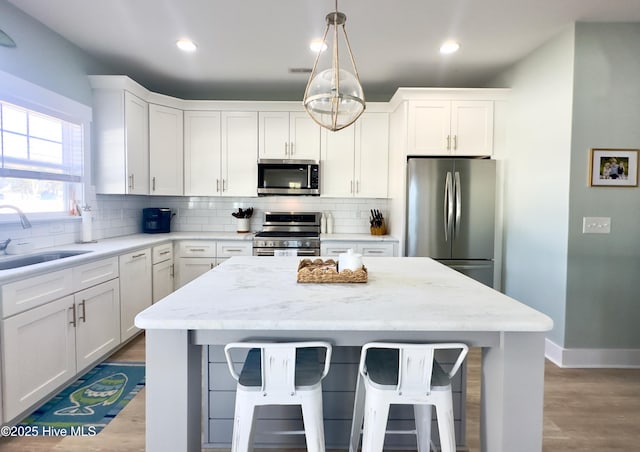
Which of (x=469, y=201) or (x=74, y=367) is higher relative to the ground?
(x=469, y=201)

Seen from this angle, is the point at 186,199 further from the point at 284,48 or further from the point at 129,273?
the point at 284,48

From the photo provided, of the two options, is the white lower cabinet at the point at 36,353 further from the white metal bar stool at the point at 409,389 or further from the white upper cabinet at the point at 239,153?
the white upper cabinet at the point at 239,153

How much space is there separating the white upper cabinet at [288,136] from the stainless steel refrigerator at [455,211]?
1.18 m

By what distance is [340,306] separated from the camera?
1.33m

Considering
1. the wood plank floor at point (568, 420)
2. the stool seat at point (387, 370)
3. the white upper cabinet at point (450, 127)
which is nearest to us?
the stool seat at point (387, 370)

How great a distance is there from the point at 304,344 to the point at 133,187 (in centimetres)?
306

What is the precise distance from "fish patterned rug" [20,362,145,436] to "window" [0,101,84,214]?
4.43 ft

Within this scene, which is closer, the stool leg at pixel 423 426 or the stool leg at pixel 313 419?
the stool leg at pixel 313 419

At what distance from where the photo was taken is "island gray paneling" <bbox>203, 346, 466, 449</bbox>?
1767 mm

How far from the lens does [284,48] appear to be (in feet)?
10.4

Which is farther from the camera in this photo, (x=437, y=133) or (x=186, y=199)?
(x=186, y=199)

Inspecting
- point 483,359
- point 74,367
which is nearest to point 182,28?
point 74,367

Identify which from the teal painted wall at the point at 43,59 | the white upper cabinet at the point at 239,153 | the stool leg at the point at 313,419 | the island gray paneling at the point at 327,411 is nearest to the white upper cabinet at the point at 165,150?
the white upper cabinet at the point at 239,153

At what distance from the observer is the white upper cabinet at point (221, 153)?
→ 13.5 ft
